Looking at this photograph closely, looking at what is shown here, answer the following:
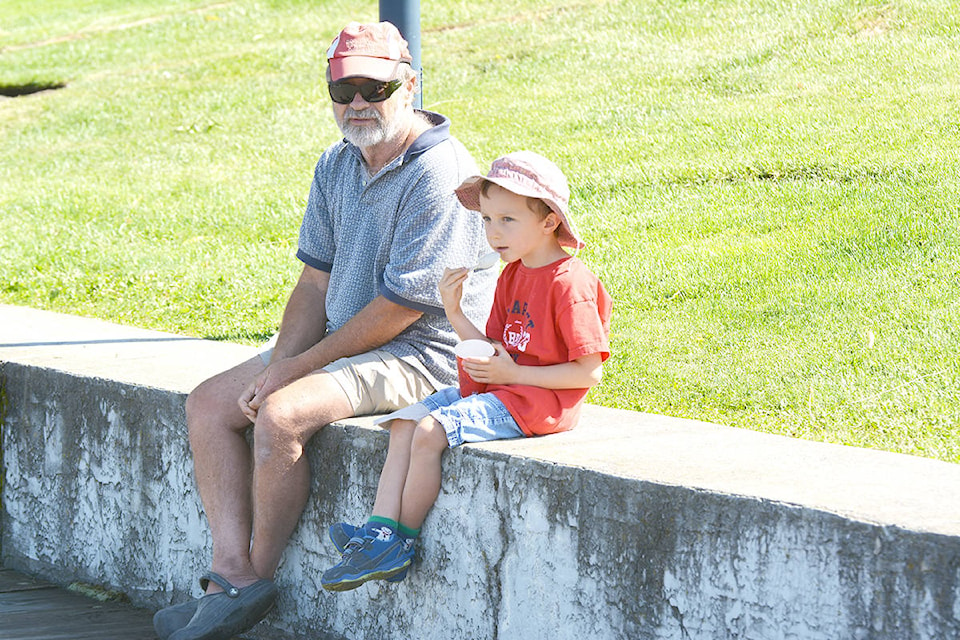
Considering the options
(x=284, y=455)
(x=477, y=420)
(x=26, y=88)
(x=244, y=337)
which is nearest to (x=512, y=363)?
(x=477, y=420)

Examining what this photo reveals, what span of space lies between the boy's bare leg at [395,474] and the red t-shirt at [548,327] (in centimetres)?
25

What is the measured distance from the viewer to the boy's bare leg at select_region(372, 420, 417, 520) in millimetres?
3348

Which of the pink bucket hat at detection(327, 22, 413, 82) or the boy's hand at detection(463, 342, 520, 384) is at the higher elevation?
the pink bucket hat at detection(327, 22, 413, 82)

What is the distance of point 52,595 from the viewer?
4.44m

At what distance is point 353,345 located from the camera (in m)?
3.71

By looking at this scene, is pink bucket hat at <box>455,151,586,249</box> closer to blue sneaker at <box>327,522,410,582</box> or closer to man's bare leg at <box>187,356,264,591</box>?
blue sneaker at <box>327,522,410,582</box>

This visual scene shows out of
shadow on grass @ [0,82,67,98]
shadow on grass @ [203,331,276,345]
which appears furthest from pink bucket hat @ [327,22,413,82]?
shadow on grass @ [0,82,67,98]

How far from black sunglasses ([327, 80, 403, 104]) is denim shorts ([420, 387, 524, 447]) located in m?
0.96

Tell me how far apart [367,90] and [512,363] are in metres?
1.00

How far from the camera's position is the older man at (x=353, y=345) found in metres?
3.61

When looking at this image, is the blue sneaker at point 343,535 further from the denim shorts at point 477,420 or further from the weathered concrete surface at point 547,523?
the denim shorts at point 477,420

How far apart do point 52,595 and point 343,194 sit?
1741 millimetres

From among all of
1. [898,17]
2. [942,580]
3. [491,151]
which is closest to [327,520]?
[942,580]

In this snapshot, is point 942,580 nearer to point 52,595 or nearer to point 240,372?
point 240,372
